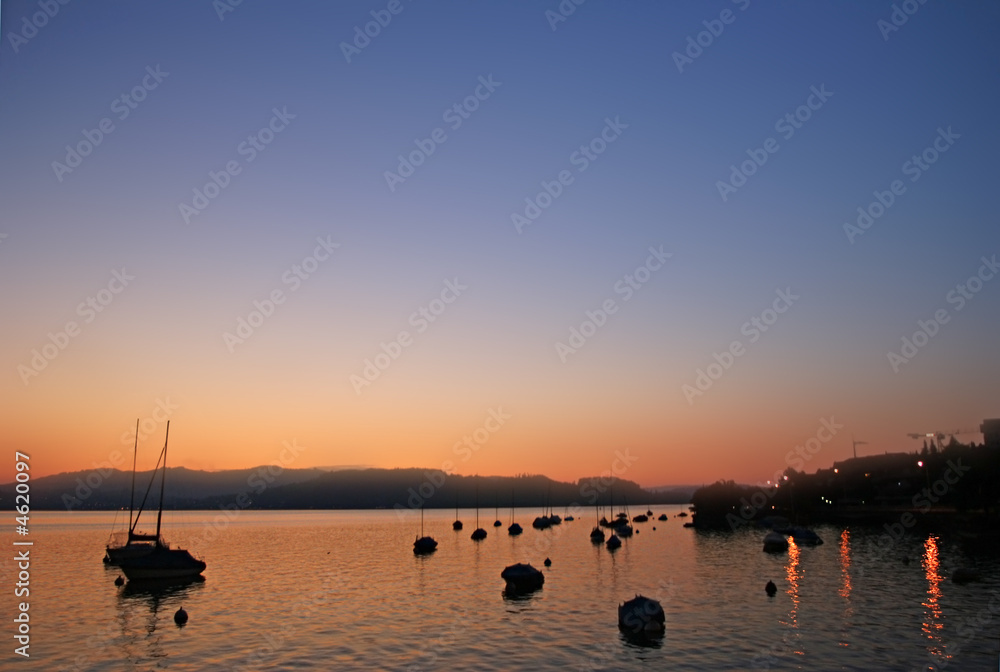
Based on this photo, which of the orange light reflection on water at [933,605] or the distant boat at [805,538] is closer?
the orange light reflection on water at [933,605]

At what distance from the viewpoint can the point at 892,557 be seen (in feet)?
288

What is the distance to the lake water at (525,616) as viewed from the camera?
1532 inches

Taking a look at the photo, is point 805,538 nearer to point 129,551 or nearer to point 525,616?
point 525,616

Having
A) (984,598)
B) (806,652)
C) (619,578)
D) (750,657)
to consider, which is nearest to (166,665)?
(750,657)

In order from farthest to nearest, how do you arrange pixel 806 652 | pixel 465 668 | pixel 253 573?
pixel 253 573, pixel 806 652, pixel 465 668

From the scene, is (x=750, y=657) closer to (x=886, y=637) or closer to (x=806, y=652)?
(x=806, y=652)

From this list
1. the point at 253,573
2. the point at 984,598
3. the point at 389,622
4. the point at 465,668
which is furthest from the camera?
the point at 253,573

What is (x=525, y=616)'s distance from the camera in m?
52.8

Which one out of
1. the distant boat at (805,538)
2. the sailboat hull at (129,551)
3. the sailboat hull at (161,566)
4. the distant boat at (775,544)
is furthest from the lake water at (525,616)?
the distant boat at (805,538)

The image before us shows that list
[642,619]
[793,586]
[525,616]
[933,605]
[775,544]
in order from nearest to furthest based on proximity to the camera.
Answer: [642,619] < [525,616] < [933,605] < [793,586] < [775,544]

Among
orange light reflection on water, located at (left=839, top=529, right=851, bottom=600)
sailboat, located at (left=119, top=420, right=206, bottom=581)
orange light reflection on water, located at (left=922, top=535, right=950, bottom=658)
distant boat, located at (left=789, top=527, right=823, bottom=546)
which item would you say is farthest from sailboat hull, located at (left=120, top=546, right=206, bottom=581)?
distant boat, located at (left=789, top=527, right=823, bottom=546)


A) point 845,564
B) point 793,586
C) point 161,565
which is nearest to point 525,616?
point 793,586

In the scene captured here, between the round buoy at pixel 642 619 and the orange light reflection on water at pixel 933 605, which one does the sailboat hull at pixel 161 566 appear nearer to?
the round buoy at pixel 642 619

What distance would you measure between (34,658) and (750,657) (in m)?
43.6
